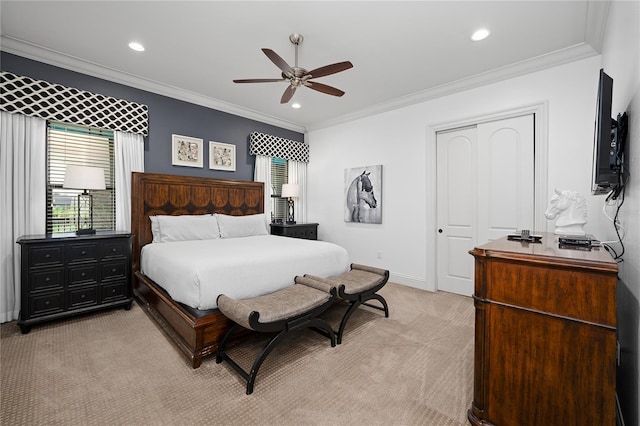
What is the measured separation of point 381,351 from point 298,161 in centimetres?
423

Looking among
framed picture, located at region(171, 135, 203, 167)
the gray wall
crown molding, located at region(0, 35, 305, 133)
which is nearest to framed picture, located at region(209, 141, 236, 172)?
the gray wall

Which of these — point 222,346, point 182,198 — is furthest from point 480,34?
point 182,198

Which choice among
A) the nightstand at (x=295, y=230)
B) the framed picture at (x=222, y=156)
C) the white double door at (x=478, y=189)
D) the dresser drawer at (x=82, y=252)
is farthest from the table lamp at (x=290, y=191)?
the dresser drawer at (x=82, y=252)

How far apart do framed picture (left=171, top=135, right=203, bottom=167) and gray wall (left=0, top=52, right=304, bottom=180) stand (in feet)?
0.20

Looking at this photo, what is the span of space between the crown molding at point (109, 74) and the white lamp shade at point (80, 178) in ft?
4.26

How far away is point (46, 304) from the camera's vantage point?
9.03ft

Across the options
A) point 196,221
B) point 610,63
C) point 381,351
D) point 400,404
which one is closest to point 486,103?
point 610,63

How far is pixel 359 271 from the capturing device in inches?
127

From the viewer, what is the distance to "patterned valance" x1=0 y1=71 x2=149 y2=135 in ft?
9.45

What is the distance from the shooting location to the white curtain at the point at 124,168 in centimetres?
362

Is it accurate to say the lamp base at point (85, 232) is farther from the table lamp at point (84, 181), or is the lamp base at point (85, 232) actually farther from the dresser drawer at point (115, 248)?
the dresser drawer at point (115, 248)

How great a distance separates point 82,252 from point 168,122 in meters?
2.13

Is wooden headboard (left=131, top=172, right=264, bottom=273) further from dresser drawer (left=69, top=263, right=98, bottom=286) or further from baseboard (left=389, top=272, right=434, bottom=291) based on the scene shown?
baseboard (left=389, top=272, right=434, bottom=291)

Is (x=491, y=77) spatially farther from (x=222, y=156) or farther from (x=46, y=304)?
(x=46, y=304)
